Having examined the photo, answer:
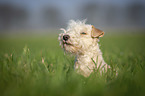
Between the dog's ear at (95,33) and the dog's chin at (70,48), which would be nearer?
the dog's chin at (70,48)

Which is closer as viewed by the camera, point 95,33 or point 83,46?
point 83,46

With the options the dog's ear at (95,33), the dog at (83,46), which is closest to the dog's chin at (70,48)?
the dog at (83,46)

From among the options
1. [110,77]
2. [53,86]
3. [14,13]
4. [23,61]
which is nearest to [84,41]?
[110,77]

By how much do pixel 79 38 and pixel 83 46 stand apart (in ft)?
0.84

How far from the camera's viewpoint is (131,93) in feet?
6.77

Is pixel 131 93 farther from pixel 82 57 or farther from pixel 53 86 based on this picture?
pixel 82 57

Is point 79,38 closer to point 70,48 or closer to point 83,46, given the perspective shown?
point 83,46

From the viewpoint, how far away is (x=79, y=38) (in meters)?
3.89

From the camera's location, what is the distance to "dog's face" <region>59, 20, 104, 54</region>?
12.3ft

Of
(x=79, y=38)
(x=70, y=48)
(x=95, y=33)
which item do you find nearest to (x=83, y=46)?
(x=79, y=38)

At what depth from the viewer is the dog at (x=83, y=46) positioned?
369 cm

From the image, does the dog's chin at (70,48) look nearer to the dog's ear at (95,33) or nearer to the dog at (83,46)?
the dog at (83,46)

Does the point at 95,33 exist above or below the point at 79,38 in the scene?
above

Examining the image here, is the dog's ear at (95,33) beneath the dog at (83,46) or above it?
above
